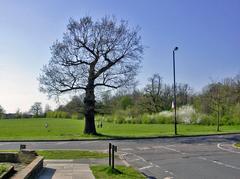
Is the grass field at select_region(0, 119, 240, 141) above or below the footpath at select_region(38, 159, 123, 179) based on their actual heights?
above

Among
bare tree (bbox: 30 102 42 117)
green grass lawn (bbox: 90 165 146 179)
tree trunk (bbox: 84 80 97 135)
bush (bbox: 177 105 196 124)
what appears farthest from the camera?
bare tree (bbox: 30 102 42 117)

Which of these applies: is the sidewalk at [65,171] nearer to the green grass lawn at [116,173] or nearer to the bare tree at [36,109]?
the green grass lawn at [116,173]

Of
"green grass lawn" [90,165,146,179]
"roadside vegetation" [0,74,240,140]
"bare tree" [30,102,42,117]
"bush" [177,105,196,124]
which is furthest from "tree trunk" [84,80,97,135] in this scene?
"bare tree" [30,102,42,117]

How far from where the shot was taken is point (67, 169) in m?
16.1

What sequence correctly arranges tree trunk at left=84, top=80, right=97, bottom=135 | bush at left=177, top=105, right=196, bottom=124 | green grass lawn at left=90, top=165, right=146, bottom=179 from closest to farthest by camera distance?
green grass lawn at left=90, top=165, right=146, bottom=179 < tree trunk at left=84, top=80, right=97, bottom=135 < bush at left=177, top=105, right=196, bottom=124

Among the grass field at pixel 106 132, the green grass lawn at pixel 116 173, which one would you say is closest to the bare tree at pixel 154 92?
the grass field at pixel 106 132

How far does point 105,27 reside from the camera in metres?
41.1

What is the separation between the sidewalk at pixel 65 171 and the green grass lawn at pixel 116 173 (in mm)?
250

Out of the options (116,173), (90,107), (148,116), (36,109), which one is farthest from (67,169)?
(36,109)

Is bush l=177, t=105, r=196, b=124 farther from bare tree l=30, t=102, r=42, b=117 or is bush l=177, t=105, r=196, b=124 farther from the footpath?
bare tree l=30, t=102, r=42, b=117

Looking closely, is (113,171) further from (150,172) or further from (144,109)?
Result: (144,109)

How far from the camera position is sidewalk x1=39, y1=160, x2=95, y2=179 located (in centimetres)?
1423

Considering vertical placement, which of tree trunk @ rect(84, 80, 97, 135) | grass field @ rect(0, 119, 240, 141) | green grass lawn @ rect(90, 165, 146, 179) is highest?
tree trunk @ rect(84, 80, 97, 135)

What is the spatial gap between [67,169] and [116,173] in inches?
78.9
